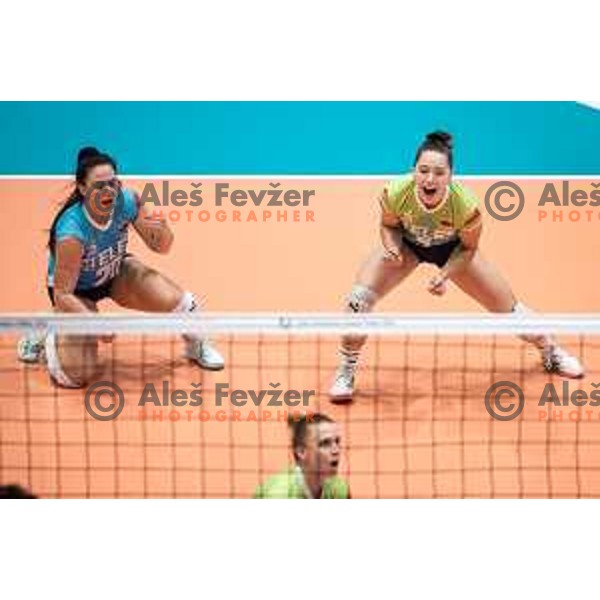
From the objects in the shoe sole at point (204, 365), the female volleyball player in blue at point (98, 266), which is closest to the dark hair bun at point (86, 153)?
the female volleyball player in blue at point (98, 266)

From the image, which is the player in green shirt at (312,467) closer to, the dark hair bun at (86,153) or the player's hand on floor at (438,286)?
the player's hand on floor at (438,286)

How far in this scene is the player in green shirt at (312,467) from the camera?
4137 millimetres

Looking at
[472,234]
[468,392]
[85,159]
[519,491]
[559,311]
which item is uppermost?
[85,159]

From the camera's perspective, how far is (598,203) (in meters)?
4.07

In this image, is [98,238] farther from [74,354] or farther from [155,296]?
[74,354]

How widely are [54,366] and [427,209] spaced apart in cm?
140

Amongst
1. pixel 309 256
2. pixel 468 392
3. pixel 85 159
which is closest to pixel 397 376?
pixel 468 392

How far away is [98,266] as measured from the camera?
4.12 metres

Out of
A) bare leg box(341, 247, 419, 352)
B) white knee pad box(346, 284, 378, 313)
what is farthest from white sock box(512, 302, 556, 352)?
white knee pad box(346, 284, 378, 313)

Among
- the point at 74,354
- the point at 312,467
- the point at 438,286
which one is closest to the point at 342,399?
the point at 312,467

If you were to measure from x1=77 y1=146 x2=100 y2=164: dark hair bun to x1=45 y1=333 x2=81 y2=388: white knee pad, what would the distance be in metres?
0.61

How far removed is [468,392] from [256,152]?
43.7 inches

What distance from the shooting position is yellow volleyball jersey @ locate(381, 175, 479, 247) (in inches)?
160

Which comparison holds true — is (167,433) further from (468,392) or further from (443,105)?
(443,105)
